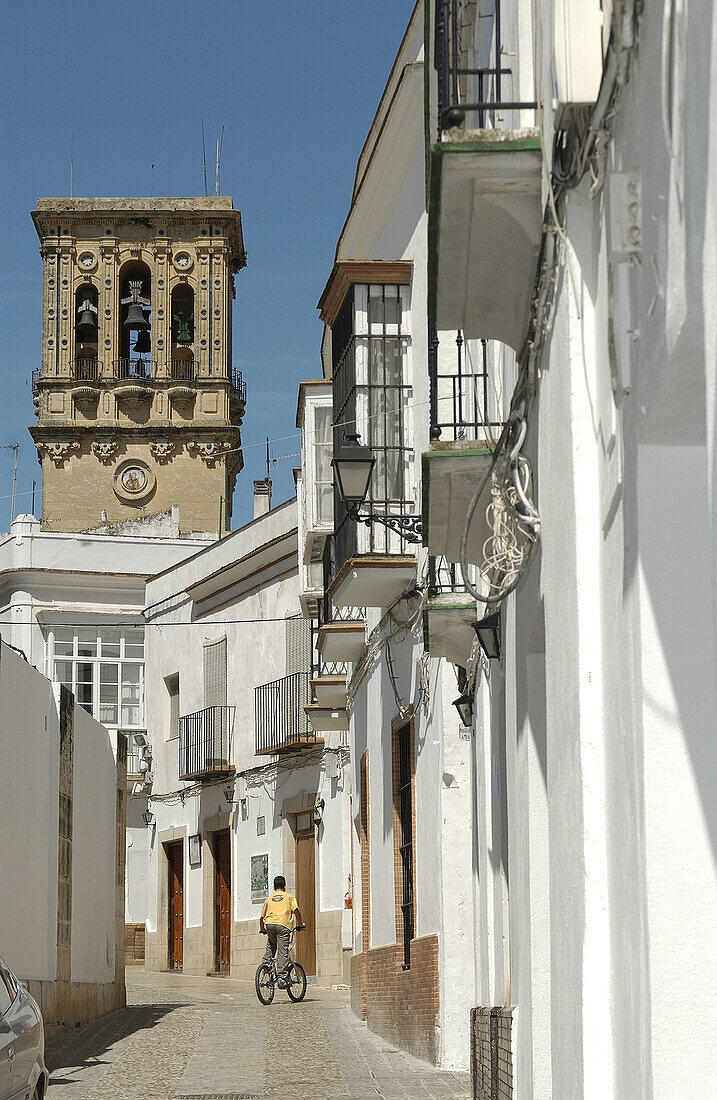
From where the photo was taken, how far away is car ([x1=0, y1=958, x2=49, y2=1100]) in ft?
24.5

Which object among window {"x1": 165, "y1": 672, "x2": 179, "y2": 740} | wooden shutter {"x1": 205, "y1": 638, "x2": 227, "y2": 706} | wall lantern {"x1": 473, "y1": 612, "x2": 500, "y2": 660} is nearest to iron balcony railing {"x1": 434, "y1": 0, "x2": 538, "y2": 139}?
wall lantern {"x1": 473, "y1": 612, "x2": 500, "y2": 660}

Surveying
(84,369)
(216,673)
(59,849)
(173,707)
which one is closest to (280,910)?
(59,849)

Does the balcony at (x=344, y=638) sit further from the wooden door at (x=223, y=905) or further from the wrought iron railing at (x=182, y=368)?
the wrought iron railing at (x=182, y=368)

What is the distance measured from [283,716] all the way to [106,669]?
29.8 ft

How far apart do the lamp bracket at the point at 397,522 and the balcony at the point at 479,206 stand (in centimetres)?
578

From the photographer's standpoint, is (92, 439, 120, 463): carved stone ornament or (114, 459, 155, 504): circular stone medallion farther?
(92, 439, 120, 463): carved stone ornament

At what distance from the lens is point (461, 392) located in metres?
10.4

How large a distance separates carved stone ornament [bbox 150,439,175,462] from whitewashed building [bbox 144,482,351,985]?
58.0ft

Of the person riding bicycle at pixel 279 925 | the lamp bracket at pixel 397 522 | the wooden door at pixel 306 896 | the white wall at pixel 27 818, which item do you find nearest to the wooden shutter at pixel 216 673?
the wooden door at pixel 306 896

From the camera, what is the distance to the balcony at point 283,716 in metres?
25.3

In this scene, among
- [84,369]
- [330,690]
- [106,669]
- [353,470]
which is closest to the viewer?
[353,470]

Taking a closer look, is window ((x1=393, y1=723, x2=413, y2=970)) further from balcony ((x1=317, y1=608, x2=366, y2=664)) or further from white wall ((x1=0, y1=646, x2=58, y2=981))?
white wall ((x1=0, y1=646, x2=58, y2=981))

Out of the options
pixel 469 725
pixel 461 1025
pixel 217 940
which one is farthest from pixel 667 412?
pixel 217 940

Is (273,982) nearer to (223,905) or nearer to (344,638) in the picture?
(344,638)
